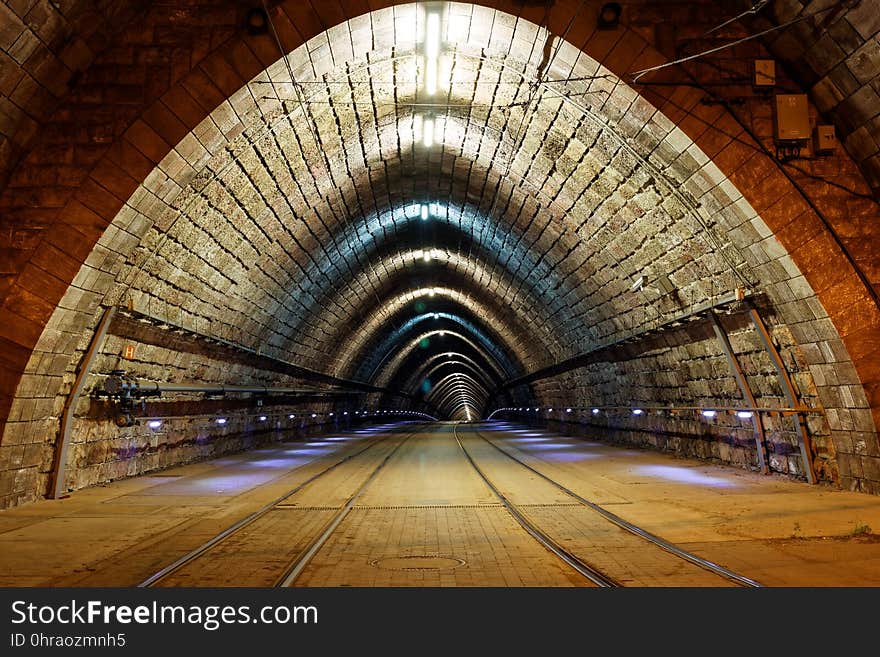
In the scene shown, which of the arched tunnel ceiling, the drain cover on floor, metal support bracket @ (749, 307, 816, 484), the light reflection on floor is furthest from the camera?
the light reflection on floor

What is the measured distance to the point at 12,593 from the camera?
208 inches

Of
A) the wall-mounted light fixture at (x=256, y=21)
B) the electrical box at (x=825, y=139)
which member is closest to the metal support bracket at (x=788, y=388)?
the electrical box at (x=825, y=139)

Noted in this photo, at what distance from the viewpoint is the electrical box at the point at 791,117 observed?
30.8ft

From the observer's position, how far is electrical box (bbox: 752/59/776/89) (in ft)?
31.6

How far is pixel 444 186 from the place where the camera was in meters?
17.1

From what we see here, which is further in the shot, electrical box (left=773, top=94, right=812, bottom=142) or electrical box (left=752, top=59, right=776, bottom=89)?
electrical box (left=752, top=59, right=776, bottom=89)

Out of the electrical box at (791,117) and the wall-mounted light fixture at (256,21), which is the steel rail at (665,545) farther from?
the wall-mounted light fixture at (256,21)

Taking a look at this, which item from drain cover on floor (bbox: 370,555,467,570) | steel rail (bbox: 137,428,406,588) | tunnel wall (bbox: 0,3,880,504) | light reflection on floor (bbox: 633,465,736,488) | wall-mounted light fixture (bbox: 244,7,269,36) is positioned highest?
wall-mounted light fixture (bbox: 244,7,269,36)

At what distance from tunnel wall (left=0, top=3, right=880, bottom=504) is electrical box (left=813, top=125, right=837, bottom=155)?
179 millimetres

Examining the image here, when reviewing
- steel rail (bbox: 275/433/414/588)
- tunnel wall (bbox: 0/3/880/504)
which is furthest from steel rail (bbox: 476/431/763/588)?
tunnel wall (bbox: 0/3/880/504)

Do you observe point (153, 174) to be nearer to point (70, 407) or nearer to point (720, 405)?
point (70, 407)

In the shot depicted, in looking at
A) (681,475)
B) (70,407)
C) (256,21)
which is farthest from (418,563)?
(681,475)

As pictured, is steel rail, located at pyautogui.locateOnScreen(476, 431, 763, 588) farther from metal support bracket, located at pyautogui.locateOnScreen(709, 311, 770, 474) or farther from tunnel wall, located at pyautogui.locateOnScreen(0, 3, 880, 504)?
tunnel wall, located at pyautogui.locateOnScreen(0, 3, 880, 504)

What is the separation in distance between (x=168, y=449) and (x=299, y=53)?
919cm
